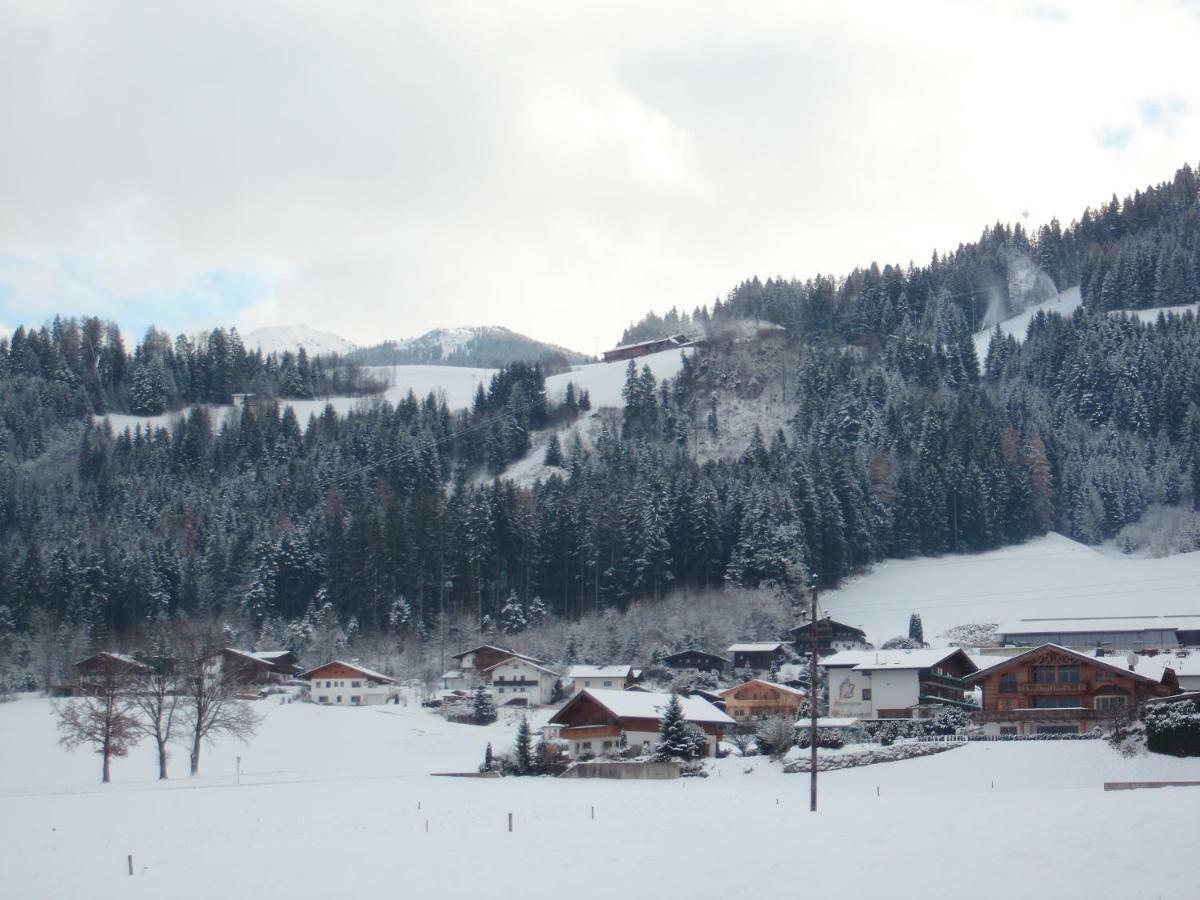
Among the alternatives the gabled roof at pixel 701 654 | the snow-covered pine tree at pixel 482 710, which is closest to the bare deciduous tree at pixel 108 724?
the snow-covered pine tree at pixel 482 710

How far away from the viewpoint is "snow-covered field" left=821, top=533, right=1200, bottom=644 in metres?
101

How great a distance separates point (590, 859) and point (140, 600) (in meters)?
94.2

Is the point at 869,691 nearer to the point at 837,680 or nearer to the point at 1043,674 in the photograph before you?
the point at 837,680

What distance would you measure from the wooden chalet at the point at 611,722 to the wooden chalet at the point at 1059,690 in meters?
14.0

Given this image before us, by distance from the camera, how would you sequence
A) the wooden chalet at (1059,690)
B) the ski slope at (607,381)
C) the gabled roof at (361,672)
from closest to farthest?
the wooden chalet at (1059,690), the gabled roof at (361,672), the ski slope at (607,381)

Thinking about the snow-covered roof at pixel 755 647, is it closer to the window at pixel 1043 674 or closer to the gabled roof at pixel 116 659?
the window at pixel 1043 674

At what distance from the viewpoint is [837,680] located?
7638 cm

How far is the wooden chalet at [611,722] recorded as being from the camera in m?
67.6

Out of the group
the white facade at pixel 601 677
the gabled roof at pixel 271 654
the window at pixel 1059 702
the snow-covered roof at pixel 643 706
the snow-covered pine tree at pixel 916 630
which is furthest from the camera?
the gabled roof at pixel 271 654

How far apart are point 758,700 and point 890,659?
10.1 m

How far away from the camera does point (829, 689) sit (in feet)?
252

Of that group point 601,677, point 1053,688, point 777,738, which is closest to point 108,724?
point 777,738

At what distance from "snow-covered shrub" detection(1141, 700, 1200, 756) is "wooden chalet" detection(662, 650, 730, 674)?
50.6 meters

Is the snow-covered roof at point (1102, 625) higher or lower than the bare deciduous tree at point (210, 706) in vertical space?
higher
